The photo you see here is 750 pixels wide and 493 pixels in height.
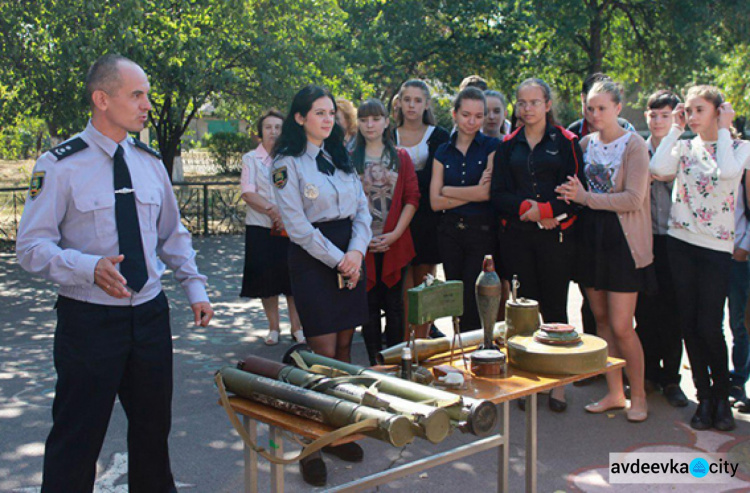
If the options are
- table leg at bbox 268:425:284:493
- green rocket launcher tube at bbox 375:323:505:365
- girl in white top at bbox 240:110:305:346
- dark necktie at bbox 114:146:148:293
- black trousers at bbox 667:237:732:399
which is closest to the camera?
table leg at bbox 268:425:284:493

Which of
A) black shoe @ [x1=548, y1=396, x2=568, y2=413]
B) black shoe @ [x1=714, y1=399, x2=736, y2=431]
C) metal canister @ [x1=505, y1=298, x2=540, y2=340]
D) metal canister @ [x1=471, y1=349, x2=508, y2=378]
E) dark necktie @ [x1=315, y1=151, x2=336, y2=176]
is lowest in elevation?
black shoe @ [x1=548, y1=396, x2=568, y2=413]

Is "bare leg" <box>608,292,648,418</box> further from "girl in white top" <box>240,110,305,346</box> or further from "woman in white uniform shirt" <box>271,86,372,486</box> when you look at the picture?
"girl in white top" <box>240,110,305,346</box>

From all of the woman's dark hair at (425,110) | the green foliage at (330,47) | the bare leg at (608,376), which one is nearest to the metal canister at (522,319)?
the bare leg at (608,376)

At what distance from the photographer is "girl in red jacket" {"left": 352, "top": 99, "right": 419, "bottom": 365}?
5309 millimetres

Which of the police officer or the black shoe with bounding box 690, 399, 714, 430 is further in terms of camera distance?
the black shoe with bounding box 690, 399, 714, 430

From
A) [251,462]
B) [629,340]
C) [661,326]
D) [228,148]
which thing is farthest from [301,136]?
[228,148]

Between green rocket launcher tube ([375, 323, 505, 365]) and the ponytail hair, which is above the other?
the ponytail hair

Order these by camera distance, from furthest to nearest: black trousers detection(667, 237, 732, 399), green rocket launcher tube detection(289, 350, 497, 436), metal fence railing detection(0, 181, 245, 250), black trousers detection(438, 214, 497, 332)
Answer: metal fence railing detection(0, 181, 245, 250) → black trousers detection(438, 214, 497, 332) → black trousers detection(667, 237, 732, 399) → green rocket launcher tube detection(289, 350, 497, 436)

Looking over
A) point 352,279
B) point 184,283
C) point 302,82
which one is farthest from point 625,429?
point 302,82

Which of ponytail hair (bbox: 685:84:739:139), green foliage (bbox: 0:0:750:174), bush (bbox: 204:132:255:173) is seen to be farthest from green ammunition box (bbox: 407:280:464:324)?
bush (bbox: 204:132:255:173)

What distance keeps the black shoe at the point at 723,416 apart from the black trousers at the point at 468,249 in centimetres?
152

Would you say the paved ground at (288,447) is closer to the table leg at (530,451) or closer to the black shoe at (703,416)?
the black shoe at (703,416)

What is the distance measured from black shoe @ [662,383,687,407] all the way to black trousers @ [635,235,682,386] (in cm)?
5

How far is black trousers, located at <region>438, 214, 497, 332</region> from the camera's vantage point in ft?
17.0
